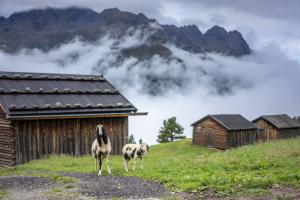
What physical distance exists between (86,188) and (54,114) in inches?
660

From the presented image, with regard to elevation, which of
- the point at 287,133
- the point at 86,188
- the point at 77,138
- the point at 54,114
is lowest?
the point at 287,133

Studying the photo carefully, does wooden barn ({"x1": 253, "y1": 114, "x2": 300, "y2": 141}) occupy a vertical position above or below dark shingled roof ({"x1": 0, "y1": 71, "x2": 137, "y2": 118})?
below

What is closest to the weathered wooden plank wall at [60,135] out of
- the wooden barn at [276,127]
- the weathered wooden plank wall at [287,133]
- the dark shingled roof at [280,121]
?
the wooden barn at [276,127]

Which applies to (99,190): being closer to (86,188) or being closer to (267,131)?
(86,188)

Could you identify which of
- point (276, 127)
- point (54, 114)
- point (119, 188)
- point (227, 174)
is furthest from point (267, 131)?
point (119, 188)

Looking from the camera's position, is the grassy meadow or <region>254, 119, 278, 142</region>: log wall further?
<region>254, 119, 278, 142</region>: log wall

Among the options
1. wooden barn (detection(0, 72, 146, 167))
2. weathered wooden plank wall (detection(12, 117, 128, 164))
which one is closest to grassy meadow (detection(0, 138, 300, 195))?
weathered wooden plank wall (detection(12, 117, 128, 164))

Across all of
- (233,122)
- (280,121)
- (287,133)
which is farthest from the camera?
(280,121)

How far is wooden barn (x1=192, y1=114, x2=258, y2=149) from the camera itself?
206 ft

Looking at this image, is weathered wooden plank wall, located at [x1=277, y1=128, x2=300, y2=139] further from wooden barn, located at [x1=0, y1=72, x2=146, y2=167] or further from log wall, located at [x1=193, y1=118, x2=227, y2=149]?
wooden barn, located at [x1=0, y1=72, x2=146, y2=167]

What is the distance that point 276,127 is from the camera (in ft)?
230

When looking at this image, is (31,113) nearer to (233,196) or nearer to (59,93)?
(59,93)

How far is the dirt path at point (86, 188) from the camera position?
15185 millimetres

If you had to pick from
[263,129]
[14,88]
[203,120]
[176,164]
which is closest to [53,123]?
[14,88]
